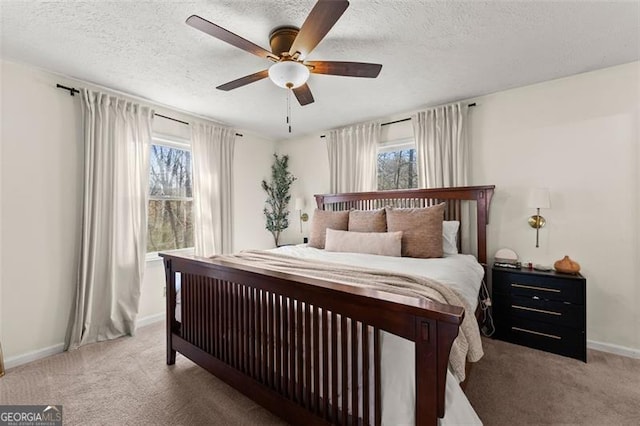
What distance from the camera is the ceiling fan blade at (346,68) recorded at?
1872mm

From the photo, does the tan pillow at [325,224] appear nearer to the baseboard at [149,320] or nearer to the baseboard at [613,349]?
the baseboard at [149,320]

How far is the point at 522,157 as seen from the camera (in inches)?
113

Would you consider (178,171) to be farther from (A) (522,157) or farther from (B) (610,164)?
(B) (610,164)

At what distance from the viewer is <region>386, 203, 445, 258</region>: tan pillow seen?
2.66 metres

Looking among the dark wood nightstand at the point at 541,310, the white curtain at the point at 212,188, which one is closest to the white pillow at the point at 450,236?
the dark wood nightstand at the point at 541,310

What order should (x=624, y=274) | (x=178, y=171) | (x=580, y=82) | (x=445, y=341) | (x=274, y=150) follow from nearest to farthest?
1. (x=445, y=341)
2. (x=624, y=274)
3. (x=580, y=82)
4. (x=178, y=171)
5. (x=274, y=150)

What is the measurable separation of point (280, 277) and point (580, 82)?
3.27 metres

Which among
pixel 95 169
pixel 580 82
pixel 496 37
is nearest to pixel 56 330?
pixel 95 169

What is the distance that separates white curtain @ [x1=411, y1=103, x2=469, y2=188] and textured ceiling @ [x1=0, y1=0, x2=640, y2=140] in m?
0.25

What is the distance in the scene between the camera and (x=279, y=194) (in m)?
4.73

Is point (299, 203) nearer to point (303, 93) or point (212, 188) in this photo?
point (212, 188)

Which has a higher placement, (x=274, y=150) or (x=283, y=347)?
(x=274, y=150)

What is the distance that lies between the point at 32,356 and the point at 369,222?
328 cm

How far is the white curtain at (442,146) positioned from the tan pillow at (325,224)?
3.35 feet
